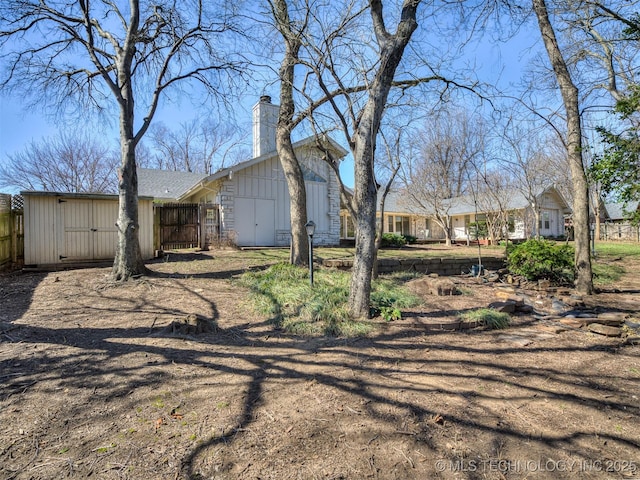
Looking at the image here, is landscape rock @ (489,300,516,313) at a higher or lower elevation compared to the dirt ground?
higher

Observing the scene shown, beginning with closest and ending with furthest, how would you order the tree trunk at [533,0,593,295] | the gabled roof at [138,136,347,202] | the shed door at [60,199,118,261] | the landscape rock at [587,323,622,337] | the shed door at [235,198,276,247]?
the landscape rock at [587,323,622,337] → the tree trunk at [533,0,593,295] → the shed door at [60,199,118,261] → the shed door at [235,198,276,247] → the gabled roof at [138,136,347,202]

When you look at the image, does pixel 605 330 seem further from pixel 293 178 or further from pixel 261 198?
pixel 261 198

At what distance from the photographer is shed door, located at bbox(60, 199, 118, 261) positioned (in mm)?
8961

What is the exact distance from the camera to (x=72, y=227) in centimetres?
899

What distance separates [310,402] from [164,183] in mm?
18061

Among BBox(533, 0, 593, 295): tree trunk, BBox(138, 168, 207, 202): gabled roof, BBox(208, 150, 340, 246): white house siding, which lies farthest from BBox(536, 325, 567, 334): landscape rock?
BBox(138, 168, 207, 202): gabled roof

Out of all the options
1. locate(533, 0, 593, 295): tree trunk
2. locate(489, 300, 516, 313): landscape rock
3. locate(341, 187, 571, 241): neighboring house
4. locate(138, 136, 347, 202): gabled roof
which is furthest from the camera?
locate(341, 187, 571, 241): neighboring house

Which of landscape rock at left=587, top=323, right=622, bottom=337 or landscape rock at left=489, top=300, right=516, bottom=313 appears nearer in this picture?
landscape rock at left=587, top=323, right=622, bottom=337

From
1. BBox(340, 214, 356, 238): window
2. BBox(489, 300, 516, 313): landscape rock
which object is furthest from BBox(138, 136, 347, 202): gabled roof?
BBox(489, 300, 516, 313): landscape rock

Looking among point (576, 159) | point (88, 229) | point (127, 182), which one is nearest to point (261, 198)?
point (88, 229)

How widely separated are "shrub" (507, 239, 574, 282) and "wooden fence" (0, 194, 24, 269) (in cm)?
1271

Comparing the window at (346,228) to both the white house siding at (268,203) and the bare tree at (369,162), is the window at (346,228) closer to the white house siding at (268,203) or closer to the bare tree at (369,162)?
→ the white house siding at (268,203)

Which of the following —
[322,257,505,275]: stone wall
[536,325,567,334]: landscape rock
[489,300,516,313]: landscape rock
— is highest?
[322,257,505,275]: stone wall

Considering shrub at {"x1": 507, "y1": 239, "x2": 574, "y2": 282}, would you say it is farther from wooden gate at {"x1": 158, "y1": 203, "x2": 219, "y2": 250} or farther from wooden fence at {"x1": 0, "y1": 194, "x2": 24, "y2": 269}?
wooden fence at {"x1": 0, "y1": 194, "x2": 24, "y2": 269}
